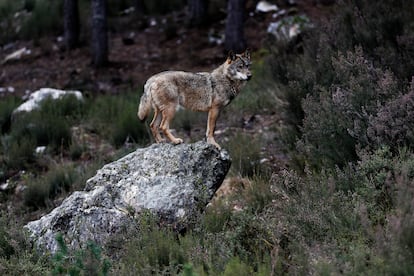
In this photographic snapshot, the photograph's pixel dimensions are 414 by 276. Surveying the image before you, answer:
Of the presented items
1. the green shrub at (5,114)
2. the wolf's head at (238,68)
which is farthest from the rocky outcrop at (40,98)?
the wolf's head at (238,68)

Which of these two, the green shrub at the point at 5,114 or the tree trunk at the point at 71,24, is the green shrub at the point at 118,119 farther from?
the tree trunk at the point at 71,24

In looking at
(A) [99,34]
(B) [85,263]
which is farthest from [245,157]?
(A) [99,34]

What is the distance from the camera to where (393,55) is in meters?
7.96

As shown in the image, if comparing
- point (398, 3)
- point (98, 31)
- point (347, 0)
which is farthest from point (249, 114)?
point (98, 31)

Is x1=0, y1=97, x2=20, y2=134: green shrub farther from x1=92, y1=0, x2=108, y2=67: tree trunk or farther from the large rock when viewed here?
the large rock

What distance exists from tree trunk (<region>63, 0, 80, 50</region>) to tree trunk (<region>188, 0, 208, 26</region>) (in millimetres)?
3289

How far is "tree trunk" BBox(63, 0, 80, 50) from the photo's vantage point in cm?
1680

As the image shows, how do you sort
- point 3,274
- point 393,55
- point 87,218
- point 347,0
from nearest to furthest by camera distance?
point 3,274 → point 87,218 → point 393,55 → point 347,0

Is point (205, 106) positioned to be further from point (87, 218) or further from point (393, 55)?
point (393, 55)

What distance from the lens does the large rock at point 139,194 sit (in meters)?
5.72

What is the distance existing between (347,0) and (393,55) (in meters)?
2.51

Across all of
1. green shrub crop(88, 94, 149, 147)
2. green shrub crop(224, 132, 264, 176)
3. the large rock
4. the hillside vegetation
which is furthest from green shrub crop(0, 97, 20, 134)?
the large rock

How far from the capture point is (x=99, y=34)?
1488 centimetres

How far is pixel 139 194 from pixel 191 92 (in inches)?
48.2
